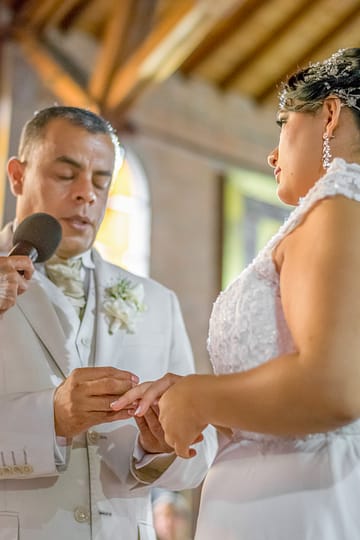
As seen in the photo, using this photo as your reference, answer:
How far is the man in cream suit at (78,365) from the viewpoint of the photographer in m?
2.17

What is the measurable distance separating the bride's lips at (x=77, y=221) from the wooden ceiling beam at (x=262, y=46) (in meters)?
8.27

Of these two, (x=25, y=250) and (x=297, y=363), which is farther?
(x=25, y=250)

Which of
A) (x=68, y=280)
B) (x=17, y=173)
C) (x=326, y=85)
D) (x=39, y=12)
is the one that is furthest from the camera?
(x=39, y=12)

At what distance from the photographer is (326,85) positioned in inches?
70.1

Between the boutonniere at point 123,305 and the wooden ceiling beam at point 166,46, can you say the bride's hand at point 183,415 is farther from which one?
the wooden ceiling beam at point 166,46

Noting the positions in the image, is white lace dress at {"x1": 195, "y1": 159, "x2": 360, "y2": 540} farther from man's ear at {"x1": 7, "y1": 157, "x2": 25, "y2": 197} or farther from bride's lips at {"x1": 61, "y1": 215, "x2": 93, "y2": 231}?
man's ear at {"x1": 7, "y1": 157, "x2": 25, "y2": 197}

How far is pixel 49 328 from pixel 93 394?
0.49 meters

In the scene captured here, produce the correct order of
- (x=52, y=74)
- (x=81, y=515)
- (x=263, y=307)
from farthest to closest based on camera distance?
1. (x=52, y=74)
2. (x=81, y=515)
3. (x=263, y=307)

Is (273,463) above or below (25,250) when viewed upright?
below

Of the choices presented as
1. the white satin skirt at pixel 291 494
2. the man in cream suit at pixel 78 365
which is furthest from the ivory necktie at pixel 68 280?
the white satin skirt at pixel 291 494

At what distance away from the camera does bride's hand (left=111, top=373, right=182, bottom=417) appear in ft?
5.91

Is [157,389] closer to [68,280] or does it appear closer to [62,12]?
[68,280]

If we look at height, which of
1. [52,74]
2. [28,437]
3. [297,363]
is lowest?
[28,437]

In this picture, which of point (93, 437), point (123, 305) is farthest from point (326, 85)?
point (93, 437)
